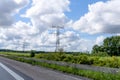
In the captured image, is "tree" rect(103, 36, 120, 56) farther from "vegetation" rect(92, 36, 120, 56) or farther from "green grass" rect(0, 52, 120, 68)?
"green grass" rect(0, 52, 120, 68)

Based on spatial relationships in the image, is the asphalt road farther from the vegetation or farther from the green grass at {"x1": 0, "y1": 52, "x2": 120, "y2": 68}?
the vegetation

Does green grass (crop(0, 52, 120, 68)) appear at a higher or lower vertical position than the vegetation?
lower

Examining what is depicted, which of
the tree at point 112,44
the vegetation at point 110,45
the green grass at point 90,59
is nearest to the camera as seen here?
the green grass at point 90,59

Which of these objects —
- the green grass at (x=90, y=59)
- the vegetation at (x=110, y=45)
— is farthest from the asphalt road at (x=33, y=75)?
the vegetation at (x=110, y=45)

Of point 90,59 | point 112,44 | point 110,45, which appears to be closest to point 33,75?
point 90,59

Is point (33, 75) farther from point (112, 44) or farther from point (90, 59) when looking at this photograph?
point (112, 44)

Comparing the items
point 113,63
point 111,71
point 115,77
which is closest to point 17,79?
point 115,77

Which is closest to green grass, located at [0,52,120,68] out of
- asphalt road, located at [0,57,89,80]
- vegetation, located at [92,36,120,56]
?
asphalt road, located at [0,57,89,80]

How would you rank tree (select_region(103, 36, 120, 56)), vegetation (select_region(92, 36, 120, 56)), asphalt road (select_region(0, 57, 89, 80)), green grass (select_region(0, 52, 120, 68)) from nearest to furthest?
asphalt road (select_region(0, 57, 89, 80)) < green grass (select_region(0, 52, 120, 68)) < tree (select_region(103, 36, 120, 56)) < vegetation (select_region(92, 36, 120, 56))

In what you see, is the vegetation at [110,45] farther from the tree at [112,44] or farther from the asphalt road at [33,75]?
the asphalt road at [33,75]

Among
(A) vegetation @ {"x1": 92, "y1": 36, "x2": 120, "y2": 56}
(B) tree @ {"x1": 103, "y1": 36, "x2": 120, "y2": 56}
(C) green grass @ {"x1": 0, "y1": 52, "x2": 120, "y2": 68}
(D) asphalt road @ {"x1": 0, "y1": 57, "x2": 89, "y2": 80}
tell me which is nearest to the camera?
(D) asphalt road @ {"x1": 0, "y1": 57, "x2": 89, "y2": 80}

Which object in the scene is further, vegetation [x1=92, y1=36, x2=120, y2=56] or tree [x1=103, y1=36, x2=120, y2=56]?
vegetation [x1=92, y1=36, x2=120, y2=56]

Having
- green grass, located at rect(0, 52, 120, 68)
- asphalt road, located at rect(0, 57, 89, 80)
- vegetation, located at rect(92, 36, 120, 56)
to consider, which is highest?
vegetation, located at rect(92, 36, 120, 56)

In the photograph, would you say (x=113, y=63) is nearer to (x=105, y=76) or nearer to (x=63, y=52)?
(x=105, y=76)
